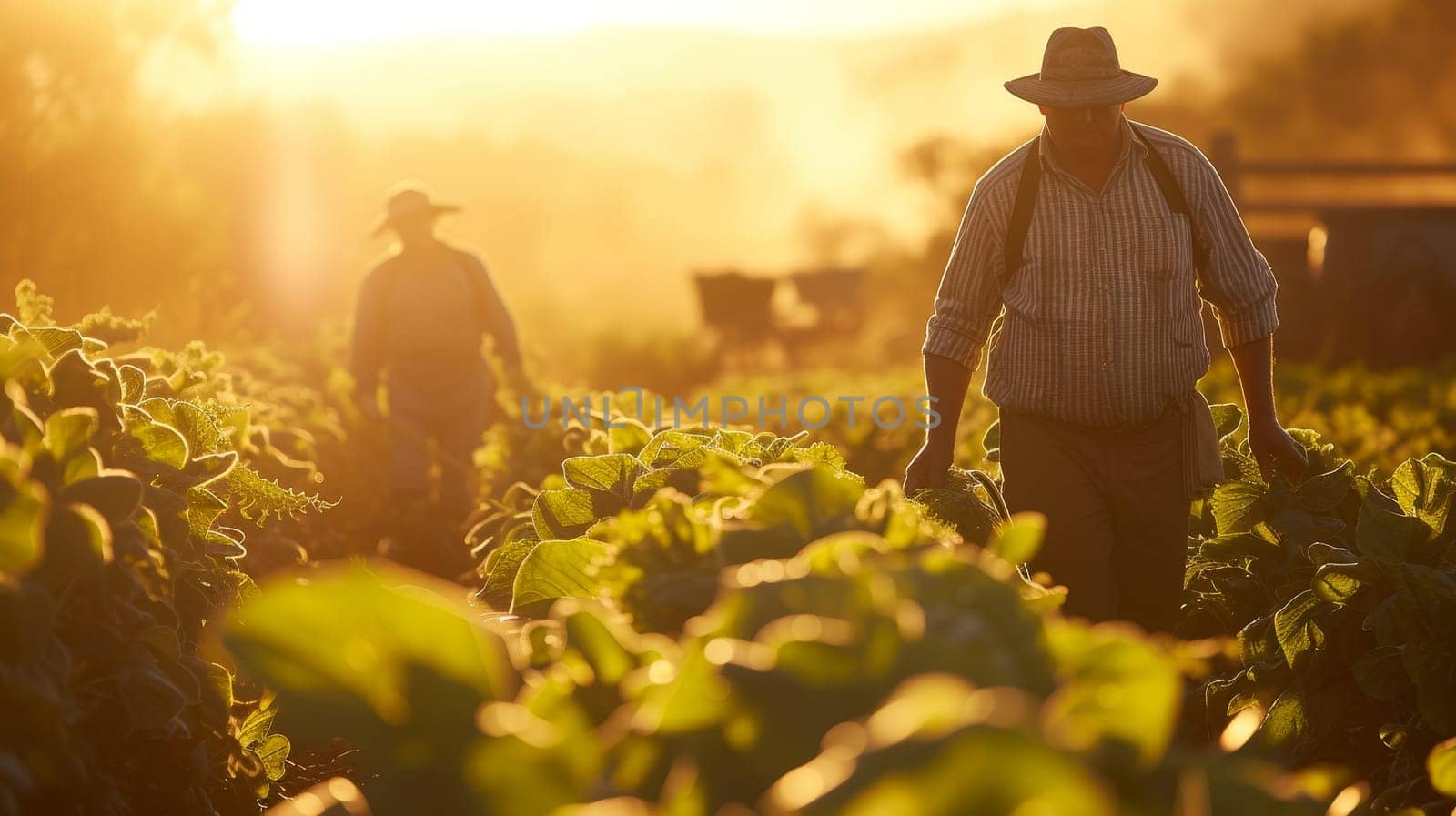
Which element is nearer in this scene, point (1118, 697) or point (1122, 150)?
point (1118, 697)

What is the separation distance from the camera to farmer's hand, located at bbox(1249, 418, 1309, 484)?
4.39 metres

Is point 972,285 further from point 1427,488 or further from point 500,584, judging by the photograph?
point 500,584

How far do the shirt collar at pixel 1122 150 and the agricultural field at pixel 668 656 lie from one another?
1170 mm

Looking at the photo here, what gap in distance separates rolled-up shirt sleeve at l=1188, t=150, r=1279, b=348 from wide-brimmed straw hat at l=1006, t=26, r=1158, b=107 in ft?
0.96

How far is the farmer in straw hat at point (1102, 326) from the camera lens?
4.35m

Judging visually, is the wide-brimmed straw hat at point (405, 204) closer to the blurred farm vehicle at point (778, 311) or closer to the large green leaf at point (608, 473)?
the large green leaf at point (608, 473)

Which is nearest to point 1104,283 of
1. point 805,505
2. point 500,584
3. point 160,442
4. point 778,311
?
point 500,584

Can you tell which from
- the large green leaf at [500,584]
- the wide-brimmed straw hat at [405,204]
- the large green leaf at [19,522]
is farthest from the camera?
the wide-brimmed straw hat at [405,204]

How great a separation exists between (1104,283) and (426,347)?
555cm

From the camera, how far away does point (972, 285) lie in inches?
177

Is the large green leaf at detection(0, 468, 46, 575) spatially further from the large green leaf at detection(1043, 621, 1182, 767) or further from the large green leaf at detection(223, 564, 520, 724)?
the large green leaf at detection(1043, 621, 1182, 767)

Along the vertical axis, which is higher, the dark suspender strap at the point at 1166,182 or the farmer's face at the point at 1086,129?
the farmer's face at the point at 1086,129

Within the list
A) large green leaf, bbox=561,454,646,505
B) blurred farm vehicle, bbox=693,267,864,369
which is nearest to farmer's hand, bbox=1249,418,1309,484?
large green leaf, bbox=561,454,646,505

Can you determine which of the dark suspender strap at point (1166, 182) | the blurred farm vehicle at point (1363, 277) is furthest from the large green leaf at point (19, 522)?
the blurred farm vehicle at point (1363, 277)
